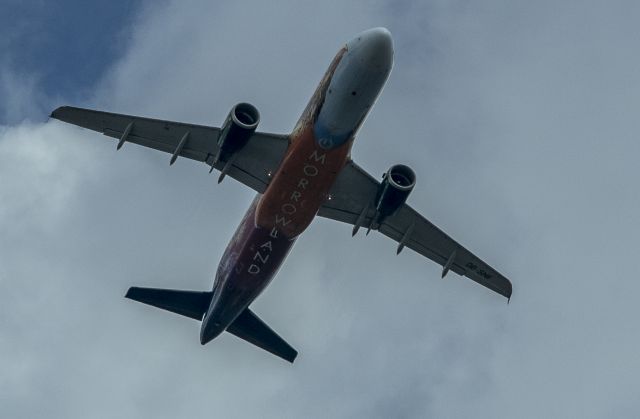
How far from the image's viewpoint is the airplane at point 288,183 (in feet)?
121

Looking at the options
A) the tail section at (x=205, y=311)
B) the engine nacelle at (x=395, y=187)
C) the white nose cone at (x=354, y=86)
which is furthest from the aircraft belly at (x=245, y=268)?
the white nose cone at (x=354, y=86)

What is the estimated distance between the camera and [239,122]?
3900 centimetres

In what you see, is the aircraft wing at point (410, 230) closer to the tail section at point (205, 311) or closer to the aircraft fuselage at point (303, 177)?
the aircraft fuselage at point (303, 177)

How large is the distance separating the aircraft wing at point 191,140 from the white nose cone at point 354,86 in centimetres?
365

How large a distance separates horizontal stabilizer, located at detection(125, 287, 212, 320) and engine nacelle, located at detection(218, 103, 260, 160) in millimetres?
9184

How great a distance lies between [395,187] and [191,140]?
30.5 ft

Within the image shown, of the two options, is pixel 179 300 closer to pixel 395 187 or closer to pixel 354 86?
pixel 395 187

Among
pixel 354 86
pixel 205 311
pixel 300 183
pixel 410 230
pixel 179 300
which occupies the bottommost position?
pixel 179 300

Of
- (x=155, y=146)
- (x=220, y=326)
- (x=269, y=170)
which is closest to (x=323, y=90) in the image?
(x=269, y=170)

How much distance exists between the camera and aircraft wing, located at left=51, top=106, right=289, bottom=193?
40.5m

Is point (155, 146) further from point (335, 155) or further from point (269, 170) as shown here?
point (335, 155)

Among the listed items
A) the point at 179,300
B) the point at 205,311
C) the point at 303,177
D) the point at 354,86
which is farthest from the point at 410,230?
the point at 179,300

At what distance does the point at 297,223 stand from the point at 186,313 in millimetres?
9049

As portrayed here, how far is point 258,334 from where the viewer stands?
47.4m
